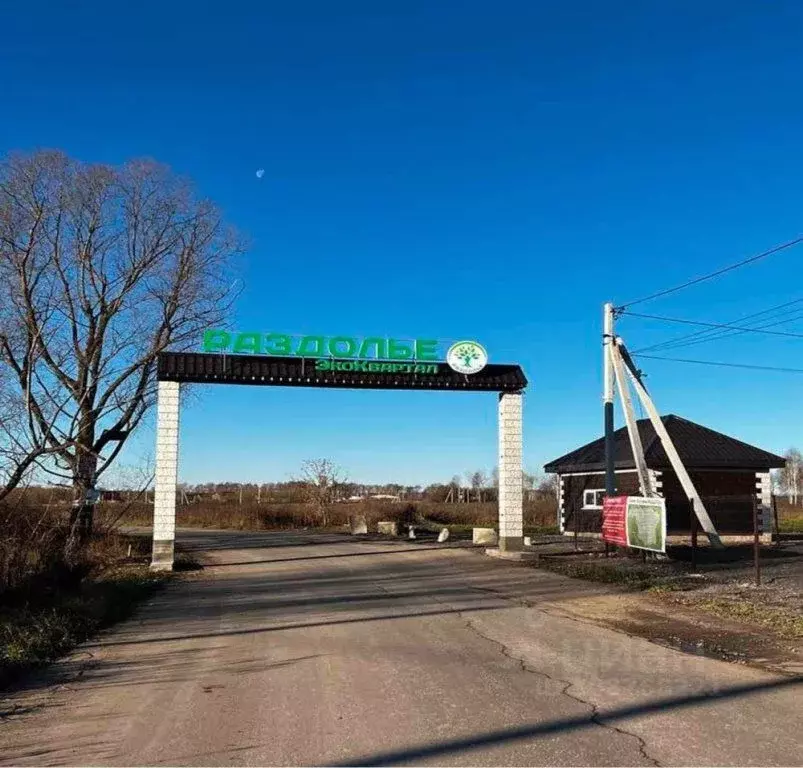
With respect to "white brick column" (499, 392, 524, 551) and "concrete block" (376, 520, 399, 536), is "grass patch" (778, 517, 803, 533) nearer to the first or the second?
"concrete block" (376, 520, 399, 536)

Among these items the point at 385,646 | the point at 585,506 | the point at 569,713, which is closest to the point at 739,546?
the point at 585,506

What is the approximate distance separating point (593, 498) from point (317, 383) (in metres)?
15.3

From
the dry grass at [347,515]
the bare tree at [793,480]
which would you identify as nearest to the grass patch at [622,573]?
the dry grass at [347,515]

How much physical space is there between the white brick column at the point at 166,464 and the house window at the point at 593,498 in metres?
17.9

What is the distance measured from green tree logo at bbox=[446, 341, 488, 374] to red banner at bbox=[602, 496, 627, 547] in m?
5.38

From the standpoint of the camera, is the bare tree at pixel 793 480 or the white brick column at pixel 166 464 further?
the bare tree at pixel 793 480

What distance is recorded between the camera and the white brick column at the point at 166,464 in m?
20.6

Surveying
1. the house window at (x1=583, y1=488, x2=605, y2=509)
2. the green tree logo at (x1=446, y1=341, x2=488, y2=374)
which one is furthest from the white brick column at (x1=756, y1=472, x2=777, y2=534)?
the green tree logo at (x1=446, y1=341, x2=488, y2=374)

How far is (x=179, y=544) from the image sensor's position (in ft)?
101

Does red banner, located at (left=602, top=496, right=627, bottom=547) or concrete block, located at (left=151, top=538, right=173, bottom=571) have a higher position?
red banner, located at (left=602, top=496, right=627, bottom=547)

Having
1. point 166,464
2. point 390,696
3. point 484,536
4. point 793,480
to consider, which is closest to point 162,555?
point 166,464

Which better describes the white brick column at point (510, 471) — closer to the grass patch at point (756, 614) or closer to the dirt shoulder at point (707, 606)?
the dirt shoulder at point (707, 606)

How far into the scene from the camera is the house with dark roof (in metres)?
29.1

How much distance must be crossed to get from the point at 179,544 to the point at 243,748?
88.3 ft
